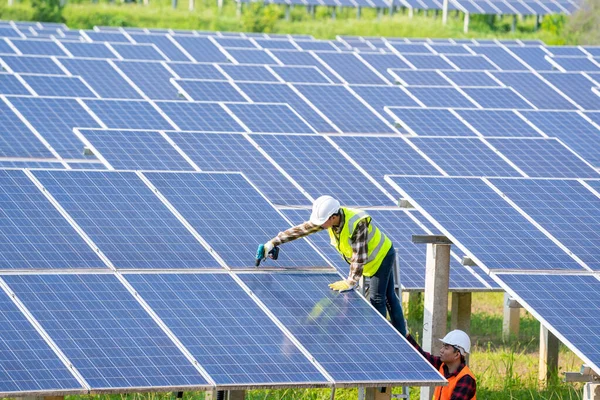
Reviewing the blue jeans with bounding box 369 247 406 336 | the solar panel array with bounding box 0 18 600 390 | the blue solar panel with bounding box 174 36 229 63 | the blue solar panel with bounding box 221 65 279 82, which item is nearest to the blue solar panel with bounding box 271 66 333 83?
the blue solar panel with bounding box 221 65 279 82

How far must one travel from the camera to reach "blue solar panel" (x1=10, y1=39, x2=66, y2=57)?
33312 millimetres

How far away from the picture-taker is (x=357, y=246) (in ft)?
43.1

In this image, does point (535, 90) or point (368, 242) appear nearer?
point (368, 242)

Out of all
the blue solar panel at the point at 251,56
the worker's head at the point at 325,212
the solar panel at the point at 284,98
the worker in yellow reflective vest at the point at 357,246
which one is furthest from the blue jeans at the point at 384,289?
the blue solar panel at the point at 251,56

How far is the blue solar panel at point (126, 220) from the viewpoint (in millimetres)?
12477

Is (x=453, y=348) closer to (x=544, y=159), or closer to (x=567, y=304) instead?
(x=567, y=304)

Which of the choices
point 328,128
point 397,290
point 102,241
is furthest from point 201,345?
point 328,128

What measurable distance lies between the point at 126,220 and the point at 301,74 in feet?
64.5

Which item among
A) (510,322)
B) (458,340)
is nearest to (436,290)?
(458,340)

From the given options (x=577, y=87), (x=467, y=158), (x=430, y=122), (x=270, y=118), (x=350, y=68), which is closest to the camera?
(x=467, y=158)

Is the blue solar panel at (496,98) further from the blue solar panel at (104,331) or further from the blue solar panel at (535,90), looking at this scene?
the blue solar panel at (104,331)

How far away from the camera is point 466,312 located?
733 inches

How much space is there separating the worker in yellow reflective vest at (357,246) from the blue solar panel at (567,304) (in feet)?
4.06

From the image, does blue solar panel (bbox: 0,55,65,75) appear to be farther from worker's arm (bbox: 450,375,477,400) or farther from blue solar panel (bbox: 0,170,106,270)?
worker's arm (bbox: 450,375,477,400)
